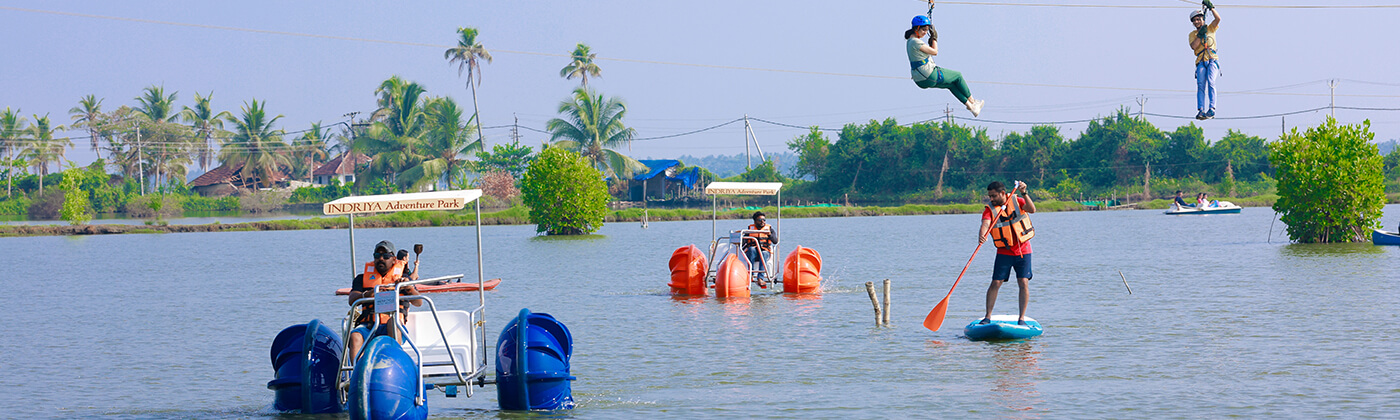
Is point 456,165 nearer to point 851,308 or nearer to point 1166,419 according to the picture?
point 851,308

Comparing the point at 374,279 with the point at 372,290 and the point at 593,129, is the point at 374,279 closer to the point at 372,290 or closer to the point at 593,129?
the point at 372,290

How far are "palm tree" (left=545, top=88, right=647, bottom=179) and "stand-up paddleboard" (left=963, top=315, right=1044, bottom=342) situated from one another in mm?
67106

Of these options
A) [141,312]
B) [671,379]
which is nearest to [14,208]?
[141,312]

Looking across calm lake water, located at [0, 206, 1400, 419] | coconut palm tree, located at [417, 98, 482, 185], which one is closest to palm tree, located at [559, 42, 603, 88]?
coconut palm tree, located at [417, 98, 482, 185]

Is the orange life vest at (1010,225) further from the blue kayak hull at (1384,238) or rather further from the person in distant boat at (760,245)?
the blue kayak hull at (1384,238)

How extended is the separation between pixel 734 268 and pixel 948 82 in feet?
36.0

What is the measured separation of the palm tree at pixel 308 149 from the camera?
11981 centimetres

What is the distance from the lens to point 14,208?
96875mm

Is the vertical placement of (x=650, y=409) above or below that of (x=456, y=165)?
below

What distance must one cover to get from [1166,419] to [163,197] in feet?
329

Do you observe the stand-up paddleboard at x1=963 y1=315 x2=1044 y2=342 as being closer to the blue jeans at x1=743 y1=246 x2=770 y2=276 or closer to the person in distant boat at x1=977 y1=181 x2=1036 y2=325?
the person in distant boat at x1=977 y1=181 x2=1036 y2=325

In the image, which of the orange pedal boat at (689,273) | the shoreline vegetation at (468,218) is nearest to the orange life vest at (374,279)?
the orange pedal boat at (689,273)

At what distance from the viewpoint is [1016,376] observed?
45.1ft

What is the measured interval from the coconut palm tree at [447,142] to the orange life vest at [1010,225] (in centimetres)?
7113
